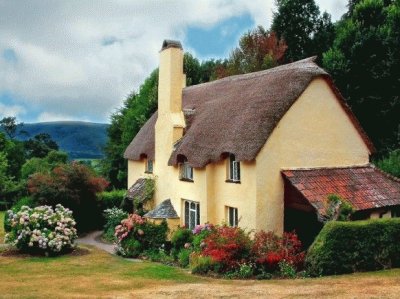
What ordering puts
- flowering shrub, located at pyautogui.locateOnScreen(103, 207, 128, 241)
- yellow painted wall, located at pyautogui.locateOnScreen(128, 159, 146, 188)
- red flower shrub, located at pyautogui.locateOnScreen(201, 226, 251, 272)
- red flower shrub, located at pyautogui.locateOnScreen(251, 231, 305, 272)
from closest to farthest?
1. red flower shrub, located at pyautogui.locateOnScreen(251, 231, 305, 272)
2. red flower shrub, located at pyautogui.locateOnScreen(201, 226, 251, 272)
3. flowering shrub, located at pyautogui.locateOnScreen(103, 207, 128, 241)
4. yellow painted wall, located at pyautogui.locateOnScreen(128, 159, 146, 188)

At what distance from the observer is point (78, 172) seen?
3120 centimetres

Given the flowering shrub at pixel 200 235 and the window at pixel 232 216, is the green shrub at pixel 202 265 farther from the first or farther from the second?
the window at pixel 232 216

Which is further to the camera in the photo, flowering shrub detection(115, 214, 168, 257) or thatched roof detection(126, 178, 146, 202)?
thatched roof detection(126, 178, 146, 202)

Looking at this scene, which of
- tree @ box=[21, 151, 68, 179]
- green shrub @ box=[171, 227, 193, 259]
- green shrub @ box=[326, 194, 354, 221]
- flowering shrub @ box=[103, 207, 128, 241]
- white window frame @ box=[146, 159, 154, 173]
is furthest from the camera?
tree @ box=[21, 151, 68, 179]

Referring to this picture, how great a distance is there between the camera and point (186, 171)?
26078 mm

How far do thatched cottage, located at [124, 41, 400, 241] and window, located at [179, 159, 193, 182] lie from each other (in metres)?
0.05

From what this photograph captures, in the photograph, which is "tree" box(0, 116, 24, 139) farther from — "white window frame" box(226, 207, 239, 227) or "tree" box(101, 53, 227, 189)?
"white window frame" box(226, 207, 239, 227)

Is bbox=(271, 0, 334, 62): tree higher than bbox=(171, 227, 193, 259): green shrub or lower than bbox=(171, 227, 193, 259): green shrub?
higher

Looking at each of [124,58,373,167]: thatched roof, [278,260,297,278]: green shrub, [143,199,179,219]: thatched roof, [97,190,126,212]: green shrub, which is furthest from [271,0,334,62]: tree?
[278,260,297,278]: green shrub

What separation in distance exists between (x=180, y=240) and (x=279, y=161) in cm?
585

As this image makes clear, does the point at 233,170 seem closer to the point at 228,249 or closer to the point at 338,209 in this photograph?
the point at 228,249

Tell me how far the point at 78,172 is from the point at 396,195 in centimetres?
1888

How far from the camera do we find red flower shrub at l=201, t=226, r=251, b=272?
711 inches

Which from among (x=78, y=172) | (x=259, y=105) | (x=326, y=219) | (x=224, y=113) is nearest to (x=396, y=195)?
(x=326, y=219)
